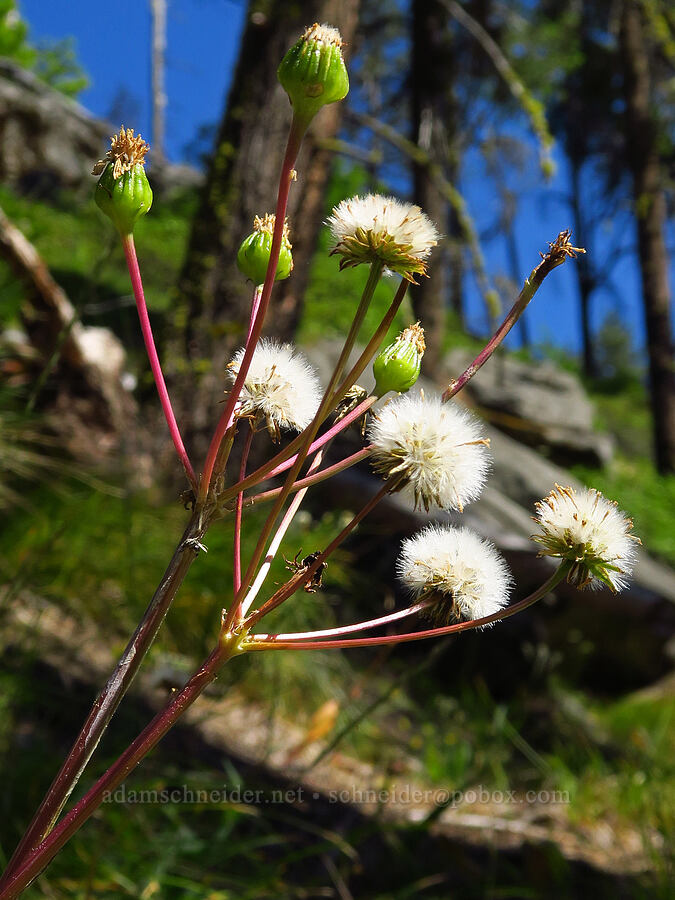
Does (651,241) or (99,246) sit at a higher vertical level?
(651,241)

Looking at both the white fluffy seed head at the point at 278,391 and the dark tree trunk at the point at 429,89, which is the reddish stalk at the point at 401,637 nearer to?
the white fluffy seed head at the point at 278,391

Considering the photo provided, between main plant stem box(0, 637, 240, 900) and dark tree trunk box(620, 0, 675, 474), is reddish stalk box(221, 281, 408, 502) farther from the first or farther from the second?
dark tree trunk box(620, 0, 675, 474)

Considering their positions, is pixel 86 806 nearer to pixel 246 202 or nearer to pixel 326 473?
pixel 326 473

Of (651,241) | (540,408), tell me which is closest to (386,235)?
(540,408)

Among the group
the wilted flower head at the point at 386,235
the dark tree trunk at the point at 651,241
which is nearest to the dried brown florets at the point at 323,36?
the wilted flower head at the point at 386,235

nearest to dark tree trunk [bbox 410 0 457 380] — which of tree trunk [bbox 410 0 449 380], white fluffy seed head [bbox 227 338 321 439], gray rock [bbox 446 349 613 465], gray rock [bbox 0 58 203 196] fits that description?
tree trunk [bbox 410 0 449 380]

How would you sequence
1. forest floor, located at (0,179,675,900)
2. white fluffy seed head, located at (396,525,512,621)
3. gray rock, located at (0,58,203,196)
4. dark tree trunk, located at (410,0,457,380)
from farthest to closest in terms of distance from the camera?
gray rock, located at (0,58,203,196)
dark tree trunk, located at (410,0,457,380)
forest floor, located at (0,179,675,900)
white fluffy seed head, located at (396,525,512,621)
